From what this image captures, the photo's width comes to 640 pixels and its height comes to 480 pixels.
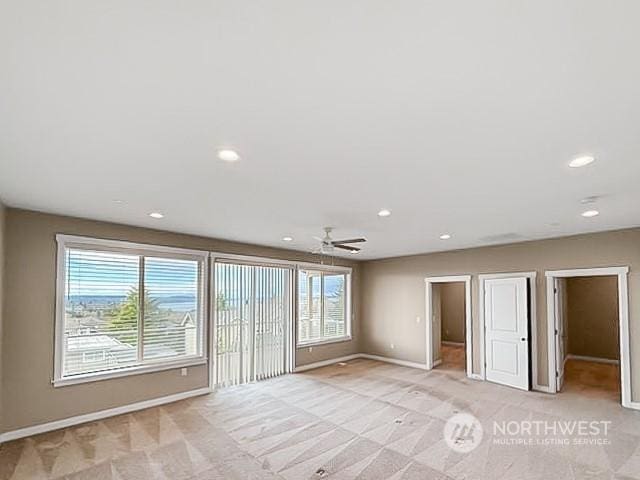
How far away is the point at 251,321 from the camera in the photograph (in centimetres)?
705

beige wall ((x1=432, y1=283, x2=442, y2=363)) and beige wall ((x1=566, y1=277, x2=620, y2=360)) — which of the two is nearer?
beige wall ((x1=432, y1=283, x2=442, y2=363))

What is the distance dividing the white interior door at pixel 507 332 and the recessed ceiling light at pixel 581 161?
13.9 ft

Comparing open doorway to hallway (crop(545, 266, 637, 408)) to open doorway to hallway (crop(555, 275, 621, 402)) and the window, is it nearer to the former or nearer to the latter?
open doorway to hallway (crop(555, 275, 621, 402))

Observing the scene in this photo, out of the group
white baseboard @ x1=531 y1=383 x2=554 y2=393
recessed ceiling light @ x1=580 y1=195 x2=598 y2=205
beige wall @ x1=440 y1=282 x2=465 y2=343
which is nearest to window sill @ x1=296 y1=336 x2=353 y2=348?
white baseboard @ x1=531 y1=383 x2=554 y2=393

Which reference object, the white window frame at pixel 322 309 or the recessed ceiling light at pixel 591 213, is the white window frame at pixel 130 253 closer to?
the white window frame at pixel 322 309

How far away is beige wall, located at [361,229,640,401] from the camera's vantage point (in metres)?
5.63

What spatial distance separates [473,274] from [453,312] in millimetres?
5206

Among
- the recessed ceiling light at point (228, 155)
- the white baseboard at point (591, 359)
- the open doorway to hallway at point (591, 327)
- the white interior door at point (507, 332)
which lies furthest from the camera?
the white baseboard at point (591, 359)

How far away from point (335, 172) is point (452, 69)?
1.51 m

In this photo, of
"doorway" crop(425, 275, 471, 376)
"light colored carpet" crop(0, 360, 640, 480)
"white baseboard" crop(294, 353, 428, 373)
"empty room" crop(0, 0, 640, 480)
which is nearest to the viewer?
"empty room" crop(0, 0, 640, 480)

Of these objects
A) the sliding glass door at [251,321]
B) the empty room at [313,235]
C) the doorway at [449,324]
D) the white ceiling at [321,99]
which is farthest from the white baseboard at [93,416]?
the doorway at [449,324]

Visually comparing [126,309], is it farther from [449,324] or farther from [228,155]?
[449,324]

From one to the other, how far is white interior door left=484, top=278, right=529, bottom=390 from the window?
3.41 m

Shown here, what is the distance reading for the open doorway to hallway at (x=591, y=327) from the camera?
8.35 m
